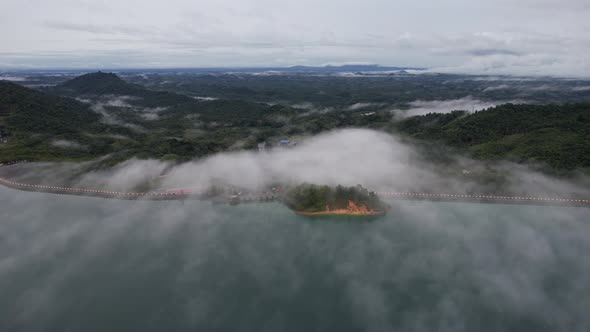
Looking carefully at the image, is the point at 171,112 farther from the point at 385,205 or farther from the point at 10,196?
the point at 385,205

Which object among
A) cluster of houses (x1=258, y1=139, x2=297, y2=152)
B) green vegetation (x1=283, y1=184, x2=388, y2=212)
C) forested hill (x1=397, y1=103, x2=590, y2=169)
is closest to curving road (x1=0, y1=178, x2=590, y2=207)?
green vegetation (x1=283, y1=184, x2=388, y2=212)

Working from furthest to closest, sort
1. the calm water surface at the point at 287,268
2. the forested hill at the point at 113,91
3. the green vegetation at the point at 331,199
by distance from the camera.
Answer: the forested hill at the point at 113,91 → the green vegetation at the point at 331,199 → the calm water surface at the point at 287,268

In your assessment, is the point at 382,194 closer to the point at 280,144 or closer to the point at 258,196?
the point at 258,196

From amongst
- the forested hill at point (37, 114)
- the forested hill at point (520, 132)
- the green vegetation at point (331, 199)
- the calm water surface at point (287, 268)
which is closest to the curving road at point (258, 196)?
the calm water surface at point (287, 268)

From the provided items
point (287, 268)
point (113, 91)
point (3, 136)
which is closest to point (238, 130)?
point (3, 136)

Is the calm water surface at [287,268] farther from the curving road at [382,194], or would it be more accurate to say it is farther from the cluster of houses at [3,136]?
the cluster of houses at [3,136]

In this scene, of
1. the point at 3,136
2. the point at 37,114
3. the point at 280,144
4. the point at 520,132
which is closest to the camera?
the point at 520,132

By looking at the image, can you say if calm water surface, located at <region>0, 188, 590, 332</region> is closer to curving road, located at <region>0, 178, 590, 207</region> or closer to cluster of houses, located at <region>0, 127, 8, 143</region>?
curving road, located at <region>0, 178, 590, 207</region>
